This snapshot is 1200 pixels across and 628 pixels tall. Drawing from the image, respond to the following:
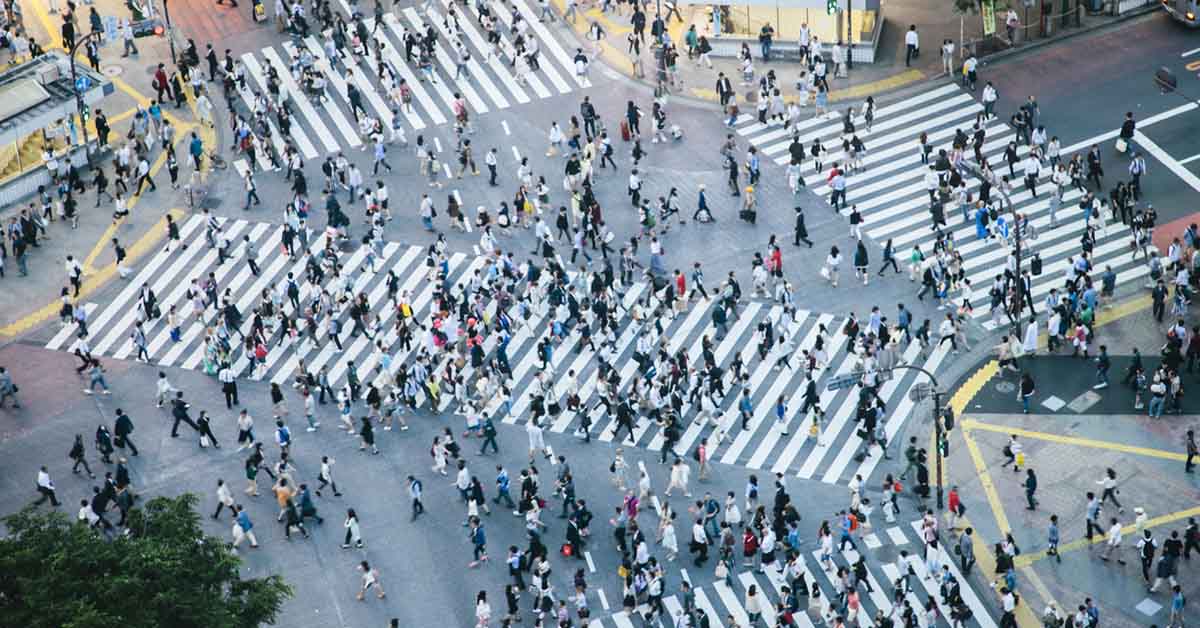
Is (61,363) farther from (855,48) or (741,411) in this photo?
(855,48)

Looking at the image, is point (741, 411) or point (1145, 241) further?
point (1145, 241)

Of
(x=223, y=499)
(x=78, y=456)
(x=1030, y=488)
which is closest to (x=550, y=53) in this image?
(x=78, y=456)

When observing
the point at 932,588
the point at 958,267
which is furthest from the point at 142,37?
the point at 932,588

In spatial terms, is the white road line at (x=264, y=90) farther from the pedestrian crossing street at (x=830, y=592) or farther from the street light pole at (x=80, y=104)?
the pedestrian crossing street at (x=830, y=592)

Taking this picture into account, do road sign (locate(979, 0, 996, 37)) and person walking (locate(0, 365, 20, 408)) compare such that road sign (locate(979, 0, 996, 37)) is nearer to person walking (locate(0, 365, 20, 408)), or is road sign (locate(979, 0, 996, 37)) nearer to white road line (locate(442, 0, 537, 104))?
white road line (locate(442, 0, 537, 104))

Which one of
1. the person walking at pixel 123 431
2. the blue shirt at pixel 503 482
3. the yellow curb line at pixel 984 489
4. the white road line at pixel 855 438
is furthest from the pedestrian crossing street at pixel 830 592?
the person walking at pixel 123 431
